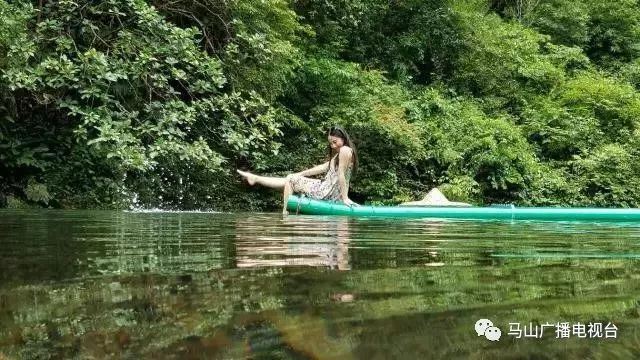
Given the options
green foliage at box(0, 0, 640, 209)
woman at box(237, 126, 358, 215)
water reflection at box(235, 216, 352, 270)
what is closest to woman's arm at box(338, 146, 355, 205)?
woman at box(237, 126, 358, 215)

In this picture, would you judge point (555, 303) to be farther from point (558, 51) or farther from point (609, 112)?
point (558, 51)

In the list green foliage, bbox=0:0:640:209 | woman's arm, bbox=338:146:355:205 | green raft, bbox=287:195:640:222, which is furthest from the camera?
green foliage, bbox=0:0:640:209

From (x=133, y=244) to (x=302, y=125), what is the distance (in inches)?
283

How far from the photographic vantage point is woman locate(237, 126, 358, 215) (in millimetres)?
6488

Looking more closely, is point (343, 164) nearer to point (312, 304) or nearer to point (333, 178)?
point (333, 178)

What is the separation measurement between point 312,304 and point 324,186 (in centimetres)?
559

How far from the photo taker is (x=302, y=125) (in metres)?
9.58

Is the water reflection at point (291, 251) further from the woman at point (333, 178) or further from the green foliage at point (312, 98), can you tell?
the green foliage at point (312, 98)

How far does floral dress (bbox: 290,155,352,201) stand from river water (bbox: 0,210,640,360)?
447 cm

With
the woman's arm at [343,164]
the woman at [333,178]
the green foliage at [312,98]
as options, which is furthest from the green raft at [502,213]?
the green foliage at [312,98]

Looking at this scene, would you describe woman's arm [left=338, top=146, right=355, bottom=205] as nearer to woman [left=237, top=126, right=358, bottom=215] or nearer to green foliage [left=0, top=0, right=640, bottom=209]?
woman [left=237, top=126, right=358, bottom=215]

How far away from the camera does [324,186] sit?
6.78 meters

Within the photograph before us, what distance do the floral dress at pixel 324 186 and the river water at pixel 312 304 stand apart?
4.47m

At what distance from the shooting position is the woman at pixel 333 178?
6.49 meters
